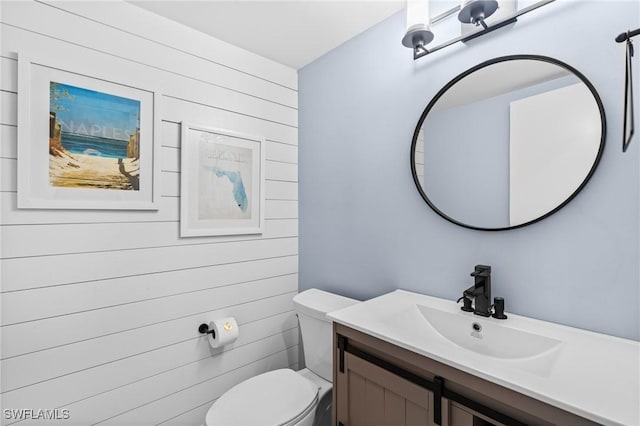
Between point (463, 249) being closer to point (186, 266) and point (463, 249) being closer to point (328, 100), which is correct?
point (328, 100)

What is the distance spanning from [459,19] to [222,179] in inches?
55.1

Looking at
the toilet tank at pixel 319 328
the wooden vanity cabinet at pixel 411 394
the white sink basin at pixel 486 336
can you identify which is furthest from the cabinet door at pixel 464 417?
the toilet tank at pixel 319 328

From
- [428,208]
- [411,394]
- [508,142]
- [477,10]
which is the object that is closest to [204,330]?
[411,394]

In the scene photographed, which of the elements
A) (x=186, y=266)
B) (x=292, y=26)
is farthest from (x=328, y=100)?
(x=186, y=266)

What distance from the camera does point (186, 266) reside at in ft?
5.64

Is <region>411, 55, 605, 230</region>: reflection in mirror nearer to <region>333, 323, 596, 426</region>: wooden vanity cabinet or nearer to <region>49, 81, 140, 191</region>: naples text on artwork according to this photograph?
<region>333, 323, 596, 426</region>: wooden vanity cabinet

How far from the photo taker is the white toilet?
132 cm

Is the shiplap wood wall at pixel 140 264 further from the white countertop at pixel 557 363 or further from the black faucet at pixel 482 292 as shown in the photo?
the black faucet at pixel 482 292

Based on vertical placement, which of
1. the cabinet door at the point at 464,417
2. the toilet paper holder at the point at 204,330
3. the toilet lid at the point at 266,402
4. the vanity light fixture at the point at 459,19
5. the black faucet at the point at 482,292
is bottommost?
the toilet lid at the point at 266,402

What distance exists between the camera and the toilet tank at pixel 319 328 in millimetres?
1666

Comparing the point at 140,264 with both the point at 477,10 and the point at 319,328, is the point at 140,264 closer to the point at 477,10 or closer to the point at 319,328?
the point at 319,328

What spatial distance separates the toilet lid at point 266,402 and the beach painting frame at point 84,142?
1.00m

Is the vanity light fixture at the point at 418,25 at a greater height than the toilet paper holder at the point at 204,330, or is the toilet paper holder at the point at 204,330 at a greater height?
the vanity light fixture at the point at 418,25

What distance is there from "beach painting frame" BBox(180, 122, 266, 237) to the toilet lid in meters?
0.83
